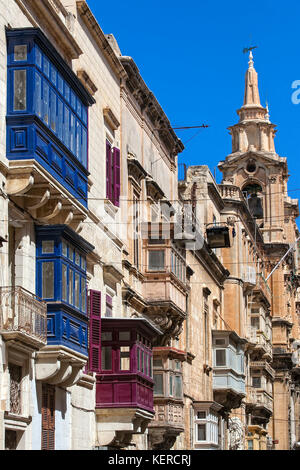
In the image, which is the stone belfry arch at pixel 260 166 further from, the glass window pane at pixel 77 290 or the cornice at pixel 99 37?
the glass window pane at pixel 77 290

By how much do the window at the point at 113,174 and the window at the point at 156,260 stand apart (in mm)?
2561

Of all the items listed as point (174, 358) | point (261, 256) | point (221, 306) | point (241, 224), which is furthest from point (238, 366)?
point (261, 256)

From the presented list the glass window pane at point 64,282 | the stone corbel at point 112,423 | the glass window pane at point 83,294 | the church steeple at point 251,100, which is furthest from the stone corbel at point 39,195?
the church steeple at point 251,100

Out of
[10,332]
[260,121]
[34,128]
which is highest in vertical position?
[260,121]

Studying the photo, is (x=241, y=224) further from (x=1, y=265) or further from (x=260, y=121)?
(x=1, y=265)

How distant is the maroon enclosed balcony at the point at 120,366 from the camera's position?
78.2 feet

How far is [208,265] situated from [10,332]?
2513cm

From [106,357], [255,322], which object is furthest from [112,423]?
[255,322]

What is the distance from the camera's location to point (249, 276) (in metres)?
51.3

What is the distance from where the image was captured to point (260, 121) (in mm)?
66938

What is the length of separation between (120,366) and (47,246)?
563 cm

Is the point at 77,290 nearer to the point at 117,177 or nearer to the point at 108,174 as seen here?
the point at 108,174

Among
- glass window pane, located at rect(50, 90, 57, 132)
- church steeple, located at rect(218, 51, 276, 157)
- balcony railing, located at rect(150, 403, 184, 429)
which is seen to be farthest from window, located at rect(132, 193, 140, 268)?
church steeple, located at rect(218, 51, 276, 157)

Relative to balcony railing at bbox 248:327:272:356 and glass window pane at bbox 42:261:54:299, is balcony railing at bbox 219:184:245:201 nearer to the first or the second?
balcony railing at bbox 248:327:272:356
